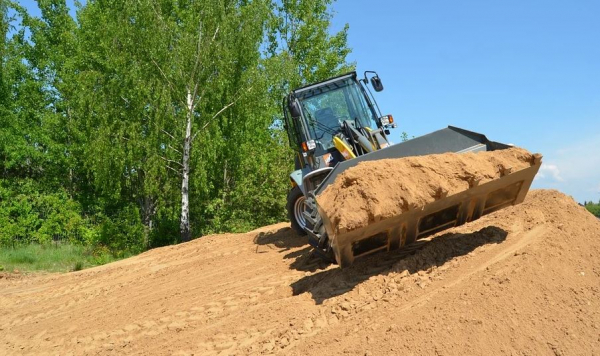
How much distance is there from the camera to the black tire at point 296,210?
10570mm

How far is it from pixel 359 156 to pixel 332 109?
104 inches

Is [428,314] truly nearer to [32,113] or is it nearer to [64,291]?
[64,291]

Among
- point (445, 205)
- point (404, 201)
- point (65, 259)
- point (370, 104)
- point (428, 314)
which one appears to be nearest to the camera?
point (428, 314)

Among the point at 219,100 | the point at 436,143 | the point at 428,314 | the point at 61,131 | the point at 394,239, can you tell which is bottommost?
the point at 428,314

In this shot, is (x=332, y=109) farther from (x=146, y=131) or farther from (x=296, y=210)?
(x=146, y=131)

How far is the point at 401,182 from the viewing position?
20.9 feet

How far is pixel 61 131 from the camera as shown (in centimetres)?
2477

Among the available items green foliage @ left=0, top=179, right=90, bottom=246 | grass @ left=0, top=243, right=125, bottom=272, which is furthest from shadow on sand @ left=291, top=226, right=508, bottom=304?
green foliage @ left=0, top=179, right=90, bottom=246

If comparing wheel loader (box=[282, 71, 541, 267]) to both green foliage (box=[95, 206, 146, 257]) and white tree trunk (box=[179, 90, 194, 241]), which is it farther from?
green foliage (box=[95, 206, 146, 257])

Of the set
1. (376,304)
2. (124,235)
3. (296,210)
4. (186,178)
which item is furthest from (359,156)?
(124,235)

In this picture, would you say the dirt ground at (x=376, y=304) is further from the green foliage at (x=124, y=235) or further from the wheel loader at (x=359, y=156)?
the green foliage at (x=124, y=235)

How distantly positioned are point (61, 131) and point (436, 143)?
2117cm

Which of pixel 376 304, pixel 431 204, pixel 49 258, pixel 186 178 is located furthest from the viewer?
pixel 186 178

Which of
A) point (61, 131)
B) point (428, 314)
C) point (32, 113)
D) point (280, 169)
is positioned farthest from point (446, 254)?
point (32, 113)
